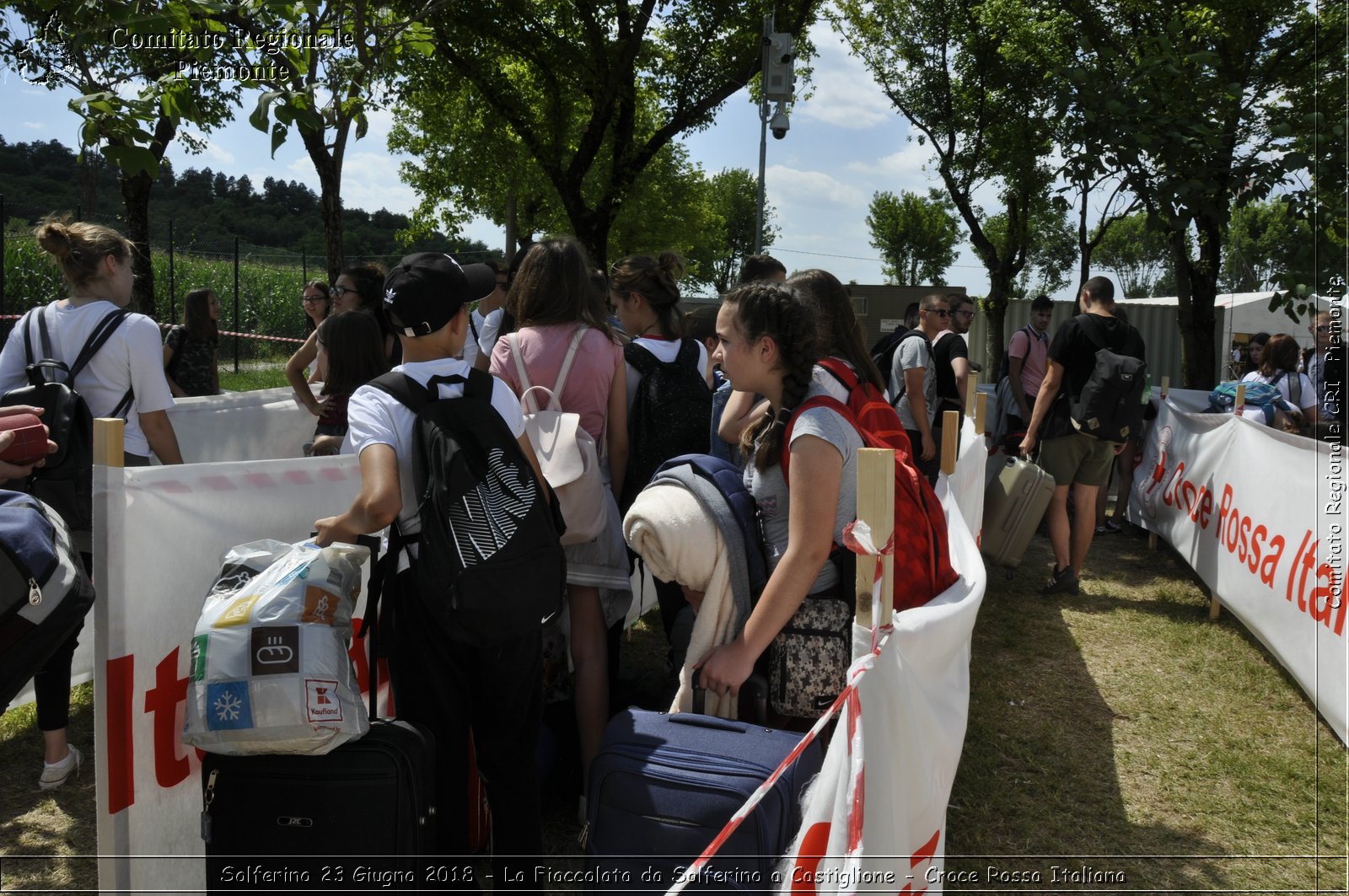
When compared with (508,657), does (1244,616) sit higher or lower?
lower

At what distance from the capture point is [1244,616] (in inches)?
226

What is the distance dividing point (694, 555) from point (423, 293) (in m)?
1.01

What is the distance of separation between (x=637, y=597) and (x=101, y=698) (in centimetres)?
294

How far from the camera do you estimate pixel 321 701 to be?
227cm

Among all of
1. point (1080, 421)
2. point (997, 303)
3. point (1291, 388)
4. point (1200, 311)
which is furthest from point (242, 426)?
point (997, 303)

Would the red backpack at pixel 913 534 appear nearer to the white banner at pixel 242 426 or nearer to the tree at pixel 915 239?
the white banner at pixel 242 426

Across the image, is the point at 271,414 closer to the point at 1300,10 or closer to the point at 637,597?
the point at 637,597

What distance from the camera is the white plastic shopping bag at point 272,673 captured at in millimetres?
2236

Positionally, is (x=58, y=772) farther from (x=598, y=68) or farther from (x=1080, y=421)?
(x=598, y=68)

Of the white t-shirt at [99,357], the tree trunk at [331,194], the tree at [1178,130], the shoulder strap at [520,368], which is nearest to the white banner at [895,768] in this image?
the shoulder strap at [520,368]

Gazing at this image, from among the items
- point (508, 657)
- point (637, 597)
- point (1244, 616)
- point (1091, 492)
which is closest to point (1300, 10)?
point (1091, 492)

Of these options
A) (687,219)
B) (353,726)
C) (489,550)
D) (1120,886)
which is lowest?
(1120,886)

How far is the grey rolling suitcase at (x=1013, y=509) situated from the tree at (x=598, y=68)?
10250 mm

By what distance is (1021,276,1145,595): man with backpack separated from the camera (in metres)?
6.59
